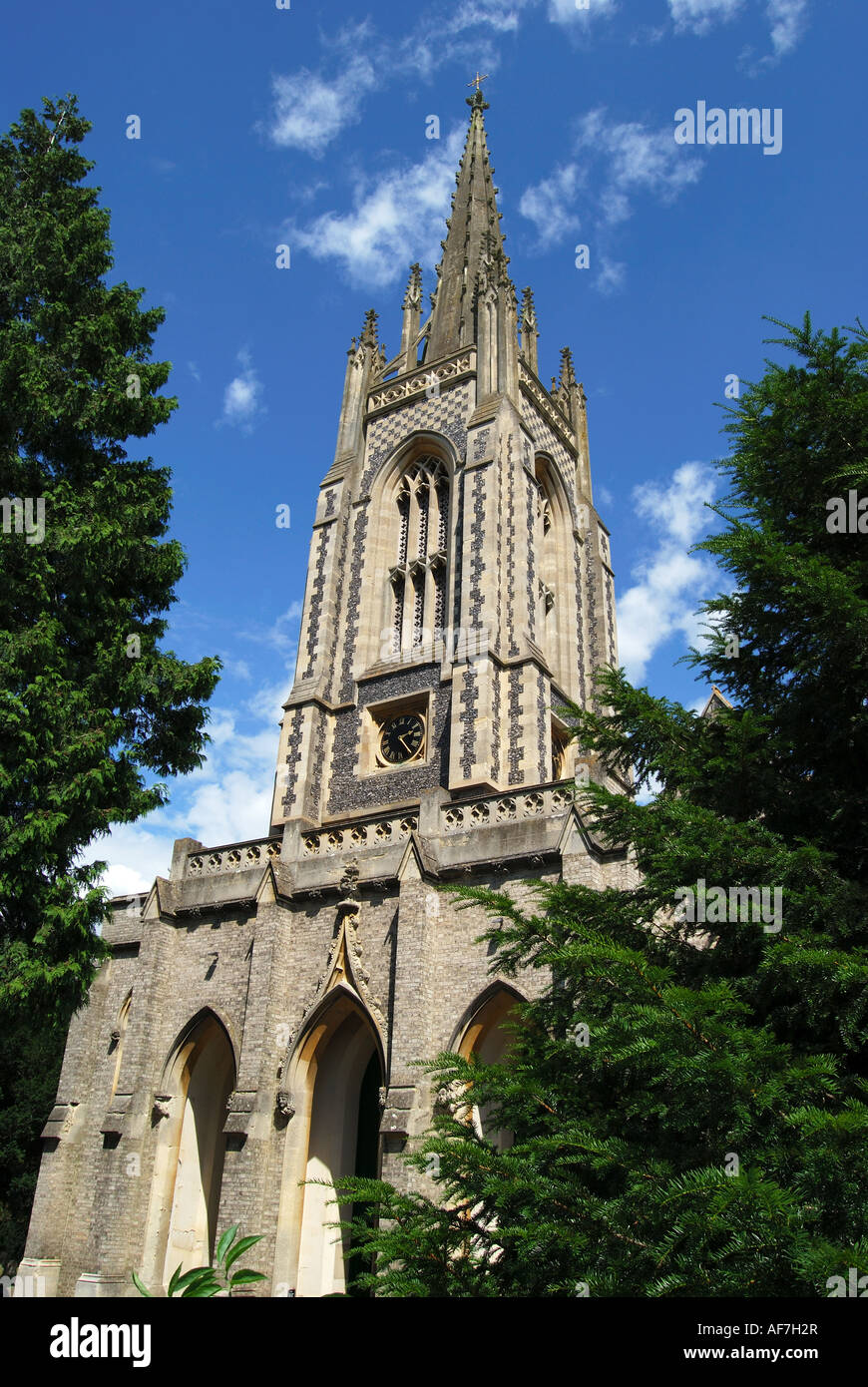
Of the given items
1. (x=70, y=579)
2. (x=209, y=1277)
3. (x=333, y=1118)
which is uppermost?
(x=70, y=579)

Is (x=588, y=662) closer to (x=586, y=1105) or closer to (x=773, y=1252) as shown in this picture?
(x=586, y=1105)

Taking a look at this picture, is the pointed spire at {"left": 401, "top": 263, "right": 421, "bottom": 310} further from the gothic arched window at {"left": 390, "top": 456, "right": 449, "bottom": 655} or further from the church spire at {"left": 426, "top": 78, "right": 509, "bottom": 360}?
the gothic arched window at {"left": 390, "top": 456, "right": 449, "bottom": 655}

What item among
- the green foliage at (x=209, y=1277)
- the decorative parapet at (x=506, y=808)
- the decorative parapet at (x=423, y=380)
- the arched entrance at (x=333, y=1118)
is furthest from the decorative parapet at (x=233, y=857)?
the decorative parapet at (x=423, y=380)

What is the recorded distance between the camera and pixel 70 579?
12.0m

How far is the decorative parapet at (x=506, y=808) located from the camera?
15.1 m

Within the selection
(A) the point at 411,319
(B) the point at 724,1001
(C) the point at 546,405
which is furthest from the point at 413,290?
(B) the point at 724,1001

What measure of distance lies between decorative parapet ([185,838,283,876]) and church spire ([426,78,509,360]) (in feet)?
51.0

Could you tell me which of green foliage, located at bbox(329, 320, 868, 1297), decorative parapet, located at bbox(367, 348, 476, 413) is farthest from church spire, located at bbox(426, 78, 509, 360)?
green foliage, located at bbox(329, 320, 868, 1297)

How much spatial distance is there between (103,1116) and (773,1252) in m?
14.6

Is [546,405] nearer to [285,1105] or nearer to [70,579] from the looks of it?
[70,579]

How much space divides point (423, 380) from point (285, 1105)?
19.1m

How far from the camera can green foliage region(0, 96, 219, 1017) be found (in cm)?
1085
